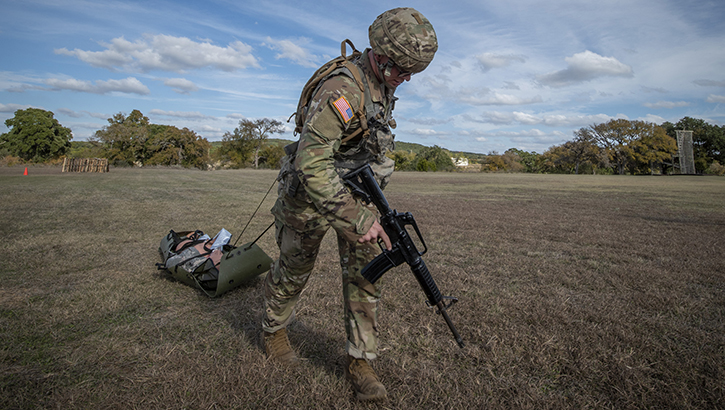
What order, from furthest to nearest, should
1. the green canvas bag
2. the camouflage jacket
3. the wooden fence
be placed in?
1. the wooden fence
2. the green canvas bag
3. the camouflage jacket

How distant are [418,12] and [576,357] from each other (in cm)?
293

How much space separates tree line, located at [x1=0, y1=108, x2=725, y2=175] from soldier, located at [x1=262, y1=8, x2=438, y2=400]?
5543cm

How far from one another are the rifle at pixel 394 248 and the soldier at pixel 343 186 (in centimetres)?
10

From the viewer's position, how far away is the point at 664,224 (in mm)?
9742

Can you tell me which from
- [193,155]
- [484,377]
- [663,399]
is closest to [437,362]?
[484,377]

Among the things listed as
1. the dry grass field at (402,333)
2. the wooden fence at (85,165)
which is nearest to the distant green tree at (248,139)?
the wooden fence at (85,165)

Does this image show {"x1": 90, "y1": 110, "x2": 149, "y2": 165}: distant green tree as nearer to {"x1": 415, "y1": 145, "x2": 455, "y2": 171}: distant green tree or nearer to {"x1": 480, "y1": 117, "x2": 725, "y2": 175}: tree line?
{"x1": 415, "y1": 145, "x2": 455, "y2": 171}: distant green tree

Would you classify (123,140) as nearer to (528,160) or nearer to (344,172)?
(344,172)

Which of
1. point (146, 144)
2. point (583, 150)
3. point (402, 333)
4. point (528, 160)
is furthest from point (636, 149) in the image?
point (146, 144)

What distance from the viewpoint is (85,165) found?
3547 cm

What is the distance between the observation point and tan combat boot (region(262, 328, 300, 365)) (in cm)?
295

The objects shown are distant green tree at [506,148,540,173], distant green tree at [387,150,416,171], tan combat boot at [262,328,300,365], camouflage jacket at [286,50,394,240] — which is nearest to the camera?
camouflage jacket at [286,50,394,240]

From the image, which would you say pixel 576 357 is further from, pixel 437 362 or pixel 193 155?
pixel 193 155

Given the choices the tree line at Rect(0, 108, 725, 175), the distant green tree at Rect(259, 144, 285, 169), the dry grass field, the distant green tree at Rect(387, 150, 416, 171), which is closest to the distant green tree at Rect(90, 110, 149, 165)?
the tree line at Rect(0, 108, 725, 175)
